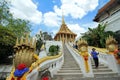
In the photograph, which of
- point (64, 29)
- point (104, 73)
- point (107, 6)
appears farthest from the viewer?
point (64, 29)

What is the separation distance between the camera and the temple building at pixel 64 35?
44453mm

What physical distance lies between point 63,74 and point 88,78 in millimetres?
1330

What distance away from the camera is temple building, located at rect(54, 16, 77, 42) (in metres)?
44.5

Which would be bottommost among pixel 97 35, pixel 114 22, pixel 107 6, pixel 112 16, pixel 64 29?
pixel 97 35

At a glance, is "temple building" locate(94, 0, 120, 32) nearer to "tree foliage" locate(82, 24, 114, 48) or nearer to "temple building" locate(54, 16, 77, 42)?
"tree foliage" locate(82, 24, 114, 48)

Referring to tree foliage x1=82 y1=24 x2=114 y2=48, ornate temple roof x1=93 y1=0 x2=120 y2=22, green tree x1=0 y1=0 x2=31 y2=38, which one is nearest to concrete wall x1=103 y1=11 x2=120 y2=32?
tree foliage x1=82 y1=24 x2=114 y2=48

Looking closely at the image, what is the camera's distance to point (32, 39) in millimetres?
5629

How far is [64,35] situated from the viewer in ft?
147

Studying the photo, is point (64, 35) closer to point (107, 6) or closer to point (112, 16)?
point (107, 6)

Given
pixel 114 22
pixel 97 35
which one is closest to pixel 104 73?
pixel 97 35

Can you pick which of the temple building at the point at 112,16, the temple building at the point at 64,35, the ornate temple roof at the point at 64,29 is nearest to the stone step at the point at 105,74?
the temple building at the point at 112,16

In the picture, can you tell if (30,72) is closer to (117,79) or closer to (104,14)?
(117,79)

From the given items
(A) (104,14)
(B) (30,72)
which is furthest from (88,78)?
(A) (104,14)

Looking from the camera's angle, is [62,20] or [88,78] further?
[62,20]
